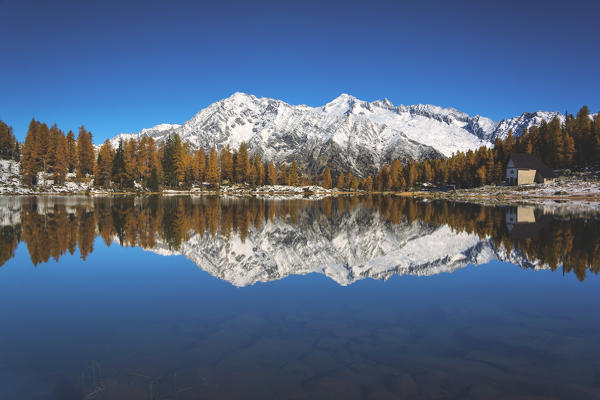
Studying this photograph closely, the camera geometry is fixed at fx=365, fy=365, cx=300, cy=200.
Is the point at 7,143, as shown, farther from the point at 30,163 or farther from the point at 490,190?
the point at 490,190

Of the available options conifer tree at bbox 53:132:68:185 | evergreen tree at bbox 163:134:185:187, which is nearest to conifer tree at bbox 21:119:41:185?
conifer tree at bbox 53:132:68:185

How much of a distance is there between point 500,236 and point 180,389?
21222 mm

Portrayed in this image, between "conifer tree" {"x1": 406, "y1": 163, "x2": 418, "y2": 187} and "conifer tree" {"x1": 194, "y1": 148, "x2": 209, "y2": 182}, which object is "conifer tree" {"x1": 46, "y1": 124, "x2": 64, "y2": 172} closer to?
"conifer tree" {"x1": 194, "y1": 148, "x2": 209, "y2": 182}

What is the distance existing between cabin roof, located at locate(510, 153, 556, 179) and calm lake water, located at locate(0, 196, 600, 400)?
93187 mm

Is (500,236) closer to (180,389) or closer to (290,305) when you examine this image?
A: (290,305)

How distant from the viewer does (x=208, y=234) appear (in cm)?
2239

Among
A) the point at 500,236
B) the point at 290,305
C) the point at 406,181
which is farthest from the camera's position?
the point at 406,181

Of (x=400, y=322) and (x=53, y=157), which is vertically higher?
(x=53, y=157)

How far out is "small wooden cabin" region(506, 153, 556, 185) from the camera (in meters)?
96.4

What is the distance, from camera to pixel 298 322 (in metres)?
8.45

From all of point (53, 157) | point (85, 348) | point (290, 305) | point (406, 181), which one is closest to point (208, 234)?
point (290, 305)

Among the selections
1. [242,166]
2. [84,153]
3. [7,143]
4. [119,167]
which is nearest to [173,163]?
[119,167]

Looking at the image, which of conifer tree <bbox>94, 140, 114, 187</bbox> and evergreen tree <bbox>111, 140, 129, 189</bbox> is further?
conifer tree <bbox>94, 140, 114, 187</bbox>

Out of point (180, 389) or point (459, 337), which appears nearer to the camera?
point (180, 389)
